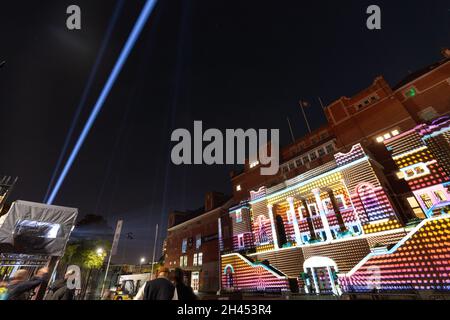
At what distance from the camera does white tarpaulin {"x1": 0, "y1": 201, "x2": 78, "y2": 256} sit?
9.30 meters

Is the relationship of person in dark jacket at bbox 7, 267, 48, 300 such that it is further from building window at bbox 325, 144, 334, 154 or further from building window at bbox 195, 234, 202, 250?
building window at bbox 195, 234, 202, 250

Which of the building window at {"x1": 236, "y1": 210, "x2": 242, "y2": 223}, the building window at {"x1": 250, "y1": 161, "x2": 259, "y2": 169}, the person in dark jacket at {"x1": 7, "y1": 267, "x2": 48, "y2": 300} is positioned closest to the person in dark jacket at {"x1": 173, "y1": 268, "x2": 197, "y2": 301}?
the person in dark jacket at {"x1": 7, "y1": 267, "x2": 48, "y2": 300}

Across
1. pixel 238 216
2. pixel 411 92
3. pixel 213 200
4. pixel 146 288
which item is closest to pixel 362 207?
pixel 238 216

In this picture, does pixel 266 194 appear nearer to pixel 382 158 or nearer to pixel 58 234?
pixel 382 158

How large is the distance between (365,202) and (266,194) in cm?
906

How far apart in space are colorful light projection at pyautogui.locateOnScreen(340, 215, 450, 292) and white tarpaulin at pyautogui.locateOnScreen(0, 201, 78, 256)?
56.6 feet

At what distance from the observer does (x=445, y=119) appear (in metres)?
13.5

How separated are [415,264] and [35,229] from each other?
19822 mm

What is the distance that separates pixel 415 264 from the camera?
37.6ft

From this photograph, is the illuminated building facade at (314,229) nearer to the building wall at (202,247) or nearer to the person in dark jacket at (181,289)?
the building wall at (202,247)

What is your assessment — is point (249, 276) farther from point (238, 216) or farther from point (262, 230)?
point (238, 216)

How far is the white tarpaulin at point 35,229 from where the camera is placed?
366 inches
